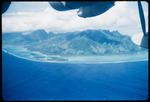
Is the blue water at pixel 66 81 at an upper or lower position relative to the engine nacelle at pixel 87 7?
lower

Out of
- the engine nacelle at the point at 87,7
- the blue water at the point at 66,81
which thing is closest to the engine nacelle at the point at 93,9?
the engine nacelle at the point at 87,7

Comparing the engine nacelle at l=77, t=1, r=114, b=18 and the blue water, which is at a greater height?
the engine nacelle at l=77, t=1, r=114, b=18

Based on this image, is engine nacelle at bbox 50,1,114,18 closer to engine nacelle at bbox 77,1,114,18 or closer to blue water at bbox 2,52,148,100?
engine nacelle at bbox 77,1,114,18

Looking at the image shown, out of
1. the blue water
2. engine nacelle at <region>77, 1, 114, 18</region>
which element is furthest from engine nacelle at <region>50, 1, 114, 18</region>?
the blue water

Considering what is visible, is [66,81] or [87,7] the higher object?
[87,7]

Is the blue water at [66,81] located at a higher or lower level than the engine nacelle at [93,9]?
lower

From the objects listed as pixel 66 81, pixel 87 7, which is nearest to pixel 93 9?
pixel 87 7

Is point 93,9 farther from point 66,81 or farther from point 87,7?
point 66,81

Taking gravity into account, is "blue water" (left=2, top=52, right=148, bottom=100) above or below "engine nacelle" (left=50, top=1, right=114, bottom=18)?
below

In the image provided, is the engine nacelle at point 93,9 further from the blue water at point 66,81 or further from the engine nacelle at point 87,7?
the blue water at point 66,81

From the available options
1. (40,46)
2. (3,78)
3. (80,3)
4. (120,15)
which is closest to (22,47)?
(40,46)
